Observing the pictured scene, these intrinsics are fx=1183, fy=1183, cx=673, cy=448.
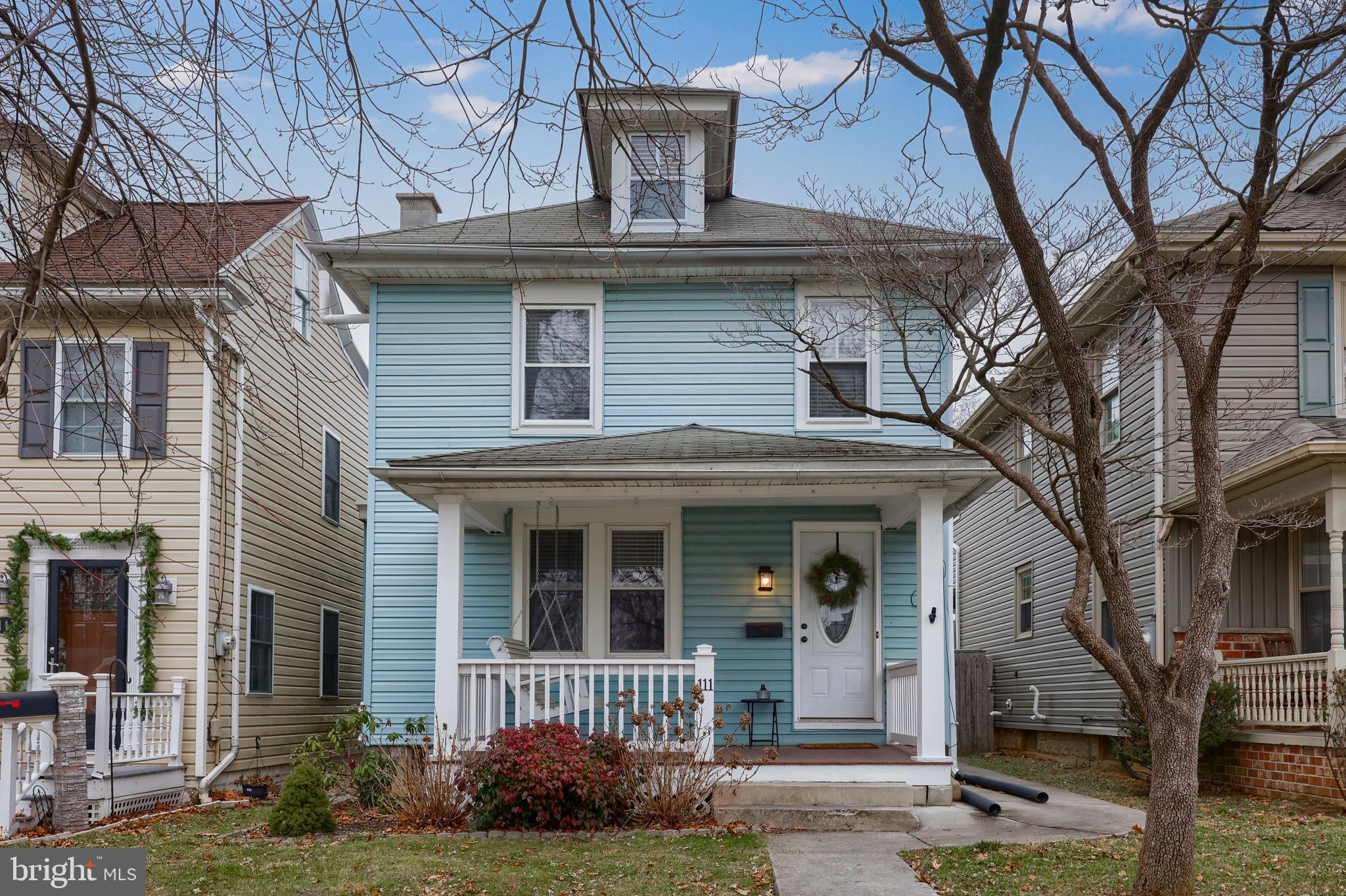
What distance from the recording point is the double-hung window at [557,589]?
1200cm

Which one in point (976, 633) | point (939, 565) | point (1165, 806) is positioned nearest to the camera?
point (1165, 806)

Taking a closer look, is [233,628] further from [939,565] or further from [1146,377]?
[1146,377]

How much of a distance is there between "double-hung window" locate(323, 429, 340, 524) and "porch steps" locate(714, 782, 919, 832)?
8.90 metres

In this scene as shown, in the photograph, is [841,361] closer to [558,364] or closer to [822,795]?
[558,364]

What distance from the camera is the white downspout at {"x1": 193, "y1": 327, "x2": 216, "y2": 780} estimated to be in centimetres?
1193

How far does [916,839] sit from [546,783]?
263cm

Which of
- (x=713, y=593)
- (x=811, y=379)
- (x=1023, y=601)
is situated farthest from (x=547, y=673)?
(x=1023, y=601)

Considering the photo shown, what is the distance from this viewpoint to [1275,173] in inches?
261

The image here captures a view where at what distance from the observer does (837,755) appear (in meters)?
10.2

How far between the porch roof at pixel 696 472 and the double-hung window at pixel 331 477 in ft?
20.1

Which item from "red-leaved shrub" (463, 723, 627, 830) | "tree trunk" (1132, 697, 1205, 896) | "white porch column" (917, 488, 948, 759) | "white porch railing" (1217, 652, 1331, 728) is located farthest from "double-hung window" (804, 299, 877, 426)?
"tree trunk" (1132, 697, 1205, 896)

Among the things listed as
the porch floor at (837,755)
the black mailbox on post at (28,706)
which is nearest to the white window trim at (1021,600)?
the porch floor at (837,755)

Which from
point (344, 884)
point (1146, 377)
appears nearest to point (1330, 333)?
point (1146, 377)

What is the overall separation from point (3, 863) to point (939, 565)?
720cm
